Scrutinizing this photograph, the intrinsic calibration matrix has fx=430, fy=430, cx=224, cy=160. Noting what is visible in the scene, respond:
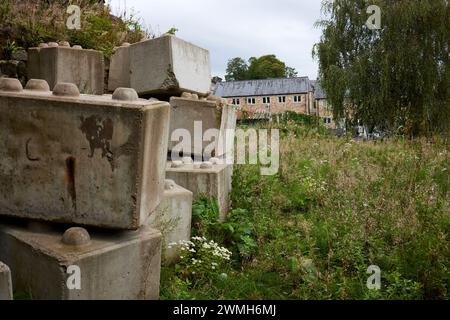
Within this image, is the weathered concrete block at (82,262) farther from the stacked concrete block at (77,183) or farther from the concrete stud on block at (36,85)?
the concrete stud on block at (36,85)

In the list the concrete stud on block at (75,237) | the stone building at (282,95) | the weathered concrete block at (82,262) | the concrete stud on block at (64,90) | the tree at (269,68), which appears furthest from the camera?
the tree at (269,68)

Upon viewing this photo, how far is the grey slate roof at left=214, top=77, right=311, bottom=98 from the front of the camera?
55.4 meters

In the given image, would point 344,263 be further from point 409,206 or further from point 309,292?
A: point 409,206

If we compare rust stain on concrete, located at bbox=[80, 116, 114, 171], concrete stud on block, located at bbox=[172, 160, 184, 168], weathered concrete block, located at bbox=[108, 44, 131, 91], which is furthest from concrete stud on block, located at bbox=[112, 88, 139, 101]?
weathered concrete block, located at bbox=[108, 44, 131, 91]

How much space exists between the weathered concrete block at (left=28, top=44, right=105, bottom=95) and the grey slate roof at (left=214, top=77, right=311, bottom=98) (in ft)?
171

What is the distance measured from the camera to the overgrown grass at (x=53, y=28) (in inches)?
208

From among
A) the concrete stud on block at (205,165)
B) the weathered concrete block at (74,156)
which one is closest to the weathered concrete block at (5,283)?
the weathered concrete block at (74,156)

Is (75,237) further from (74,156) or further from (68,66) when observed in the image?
(68,66)

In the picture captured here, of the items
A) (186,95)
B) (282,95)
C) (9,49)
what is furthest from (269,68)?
(186,95)

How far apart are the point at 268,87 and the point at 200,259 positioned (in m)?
54.8

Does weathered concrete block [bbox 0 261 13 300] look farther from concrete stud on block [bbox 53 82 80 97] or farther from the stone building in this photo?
the stone building

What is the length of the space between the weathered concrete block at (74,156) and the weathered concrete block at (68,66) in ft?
6.42

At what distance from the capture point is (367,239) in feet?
11.8
